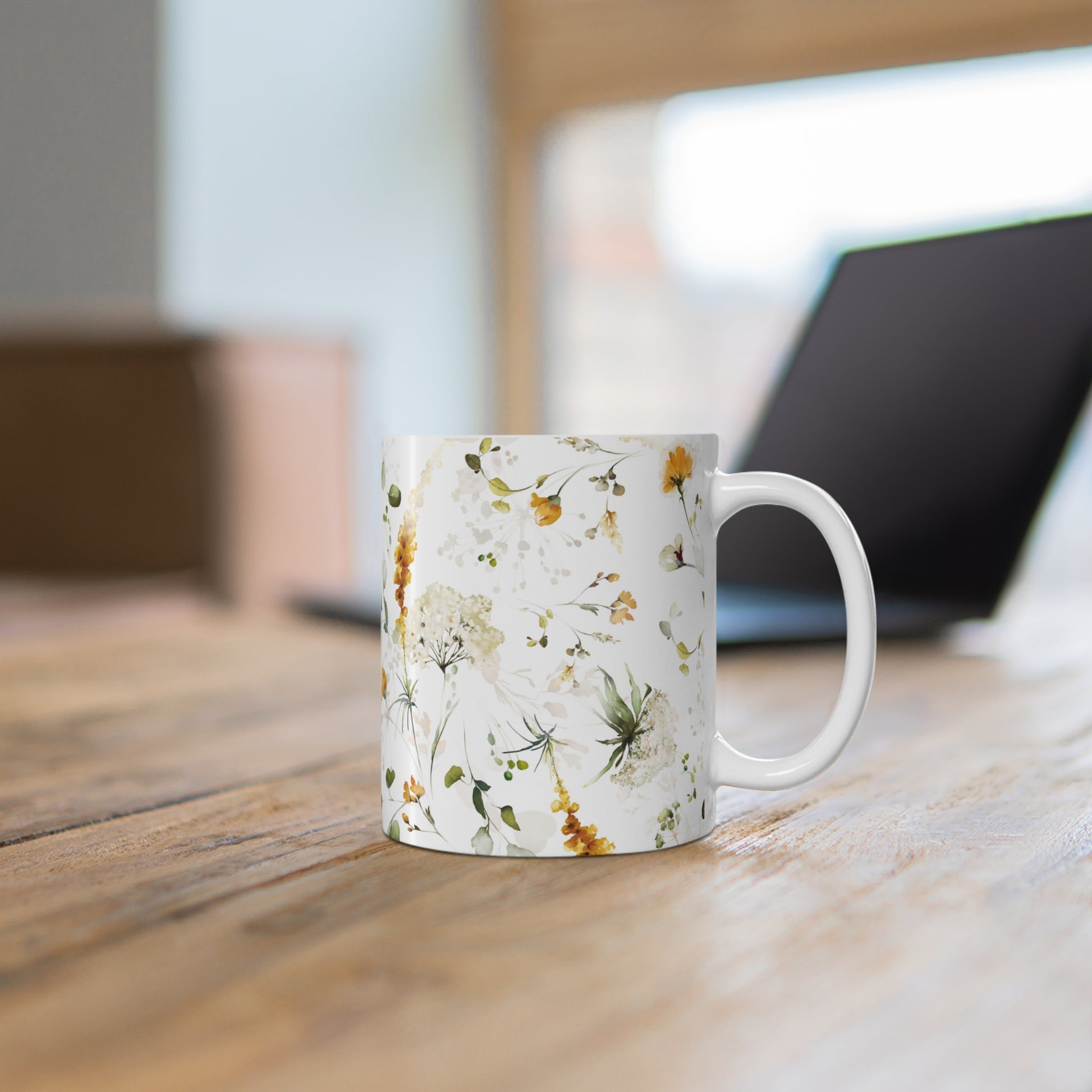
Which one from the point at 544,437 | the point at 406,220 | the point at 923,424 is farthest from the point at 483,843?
the point at 406,220

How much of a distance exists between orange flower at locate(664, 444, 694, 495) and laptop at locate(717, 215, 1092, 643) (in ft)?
1.44

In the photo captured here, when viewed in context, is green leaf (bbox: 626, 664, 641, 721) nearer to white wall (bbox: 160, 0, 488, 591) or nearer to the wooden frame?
white wall (bbox: 160, 0, 488, 591)

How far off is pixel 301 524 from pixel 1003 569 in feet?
5.10

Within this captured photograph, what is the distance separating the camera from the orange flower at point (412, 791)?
1.30 feet

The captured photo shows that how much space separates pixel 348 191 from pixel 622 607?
2615 millimetres

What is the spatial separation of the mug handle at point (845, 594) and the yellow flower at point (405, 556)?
0.33 feet

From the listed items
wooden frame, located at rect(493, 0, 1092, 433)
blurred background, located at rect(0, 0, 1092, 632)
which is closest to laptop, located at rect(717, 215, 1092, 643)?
blurred background, located at rect(0, 0, 1092, 632)

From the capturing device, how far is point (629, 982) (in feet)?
0.96

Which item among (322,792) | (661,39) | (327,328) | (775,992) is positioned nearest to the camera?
(775,992)

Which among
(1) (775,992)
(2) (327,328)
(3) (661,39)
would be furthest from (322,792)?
(3) (661,39)

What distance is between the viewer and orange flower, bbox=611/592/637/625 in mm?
385

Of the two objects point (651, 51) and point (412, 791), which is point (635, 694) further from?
point (651, 51)

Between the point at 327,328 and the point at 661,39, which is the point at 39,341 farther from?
the point at 661,39

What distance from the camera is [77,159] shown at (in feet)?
7.93
